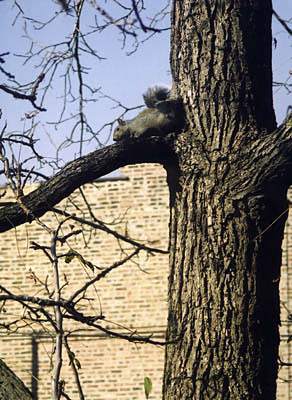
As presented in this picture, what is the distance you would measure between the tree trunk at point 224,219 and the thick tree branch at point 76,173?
171 millimetres

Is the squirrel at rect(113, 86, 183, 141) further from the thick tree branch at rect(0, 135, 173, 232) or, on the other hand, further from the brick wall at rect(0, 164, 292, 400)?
the brick wall at rect(0, 164, 292, 400)

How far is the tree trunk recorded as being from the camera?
2793mm

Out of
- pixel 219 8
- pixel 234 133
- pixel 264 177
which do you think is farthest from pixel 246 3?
pixel 264 177

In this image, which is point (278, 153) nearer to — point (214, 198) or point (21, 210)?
point (214, 198)

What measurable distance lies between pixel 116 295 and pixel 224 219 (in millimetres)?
8173

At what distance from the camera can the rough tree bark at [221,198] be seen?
2787 millimetres

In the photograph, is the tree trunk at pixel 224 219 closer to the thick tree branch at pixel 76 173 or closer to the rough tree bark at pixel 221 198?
the rough tree bark at pixel 221 198

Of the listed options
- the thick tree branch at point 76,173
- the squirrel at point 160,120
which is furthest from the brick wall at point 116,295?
the thick tree branch at point 76,173

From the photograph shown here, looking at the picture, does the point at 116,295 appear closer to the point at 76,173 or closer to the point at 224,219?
the point at 76,173

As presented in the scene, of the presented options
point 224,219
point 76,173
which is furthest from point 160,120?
point 224,219

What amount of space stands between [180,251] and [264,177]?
0.51m

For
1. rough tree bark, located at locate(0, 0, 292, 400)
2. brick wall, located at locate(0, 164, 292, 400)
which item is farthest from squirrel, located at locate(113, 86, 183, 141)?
brick wall, located at locate(0, 164, 292, 400)

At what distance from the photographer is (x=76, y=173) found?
2.99m

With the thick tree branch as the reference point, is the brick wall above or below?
above
